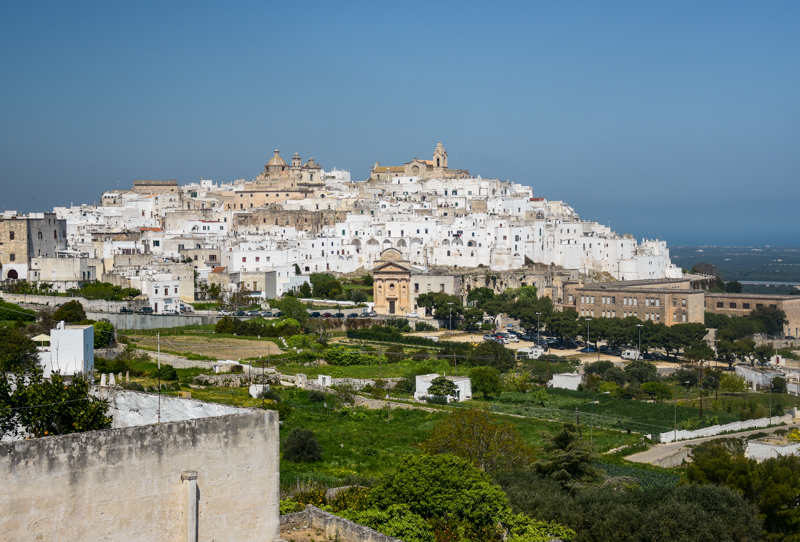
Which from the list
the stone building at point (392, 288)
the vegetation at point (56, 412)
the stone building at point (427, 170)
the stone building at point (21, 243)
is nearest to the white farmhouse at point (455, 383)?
the vegetation at point (56, 412)

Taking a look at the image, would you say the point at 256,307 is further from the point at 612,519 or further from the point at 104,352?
the point at 612,519

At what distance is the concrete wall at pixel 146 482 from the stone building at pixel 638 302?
44567mm

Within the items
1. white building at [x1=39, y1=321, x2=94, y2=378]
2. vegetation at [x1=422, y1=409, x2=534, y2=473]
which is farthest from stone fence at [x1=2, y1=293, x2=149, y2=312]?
vegetation at [x1=422, y1=409, x2=534, y2=473]

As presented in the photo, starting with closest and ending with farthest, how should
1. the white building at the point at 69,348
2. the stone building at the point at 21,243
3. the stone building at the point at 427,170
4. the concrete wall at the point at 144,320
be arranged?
1. the white building at the point at 69,348
2. the concrete wall at the point at 144,320
3. the stone building at the point at 21,243
4. the stone building at the point at 427,170

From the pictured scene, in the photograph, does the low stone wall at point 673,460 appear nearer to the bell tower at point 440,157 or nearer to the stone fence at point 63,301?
the stone fence at point 63,301

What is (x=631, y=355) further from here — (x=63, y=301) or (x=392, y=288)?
(x=63, y=301)

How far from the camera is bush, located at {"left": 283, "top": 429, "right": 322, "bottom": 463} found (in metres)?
19.5

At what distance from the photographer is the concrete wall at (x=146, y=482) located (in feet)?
23.7

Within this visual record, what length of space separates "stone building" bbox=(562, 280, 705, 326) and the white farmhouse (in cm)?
2253

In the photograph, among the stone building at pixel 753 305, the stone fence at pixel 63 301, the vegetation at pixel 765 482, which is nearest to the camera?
the vegetation at pixel 765 482

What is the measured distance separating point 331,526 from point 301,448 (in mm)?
8579

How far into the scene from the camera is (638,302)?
170 ft

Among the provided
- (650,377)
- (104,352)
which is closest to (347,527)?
(104,352)

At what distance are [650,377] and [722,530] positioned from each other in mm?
23984
